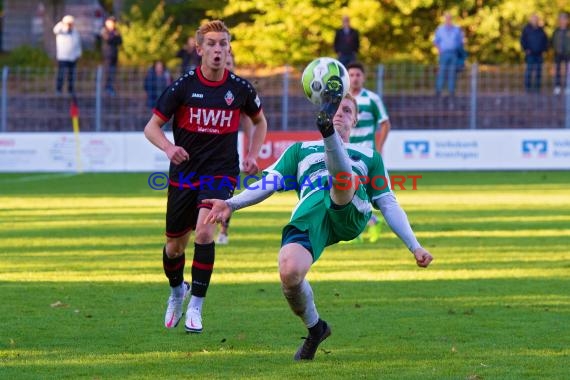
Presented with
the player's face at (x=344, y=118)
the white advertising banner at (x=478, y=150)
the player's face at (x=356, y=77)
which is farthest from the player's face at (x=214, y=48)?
the white advertising banner at (x=478, y=150)

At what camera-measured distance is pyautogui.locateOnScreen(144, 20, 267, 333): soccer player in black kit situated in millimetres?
8836

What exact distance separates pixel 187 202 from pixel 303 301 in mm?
1893

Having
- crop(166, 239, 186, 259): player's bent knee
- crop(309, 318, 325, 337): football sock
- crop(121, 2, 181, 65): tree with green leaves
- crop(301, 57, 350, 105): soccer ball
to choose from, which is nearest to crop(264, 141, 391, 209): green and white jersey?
crop(301, 57, 350, 105): soccer ball

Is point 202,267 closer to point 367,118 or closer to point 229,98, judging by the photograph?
point 229,98

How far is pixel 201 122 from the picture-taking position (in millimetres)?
8945

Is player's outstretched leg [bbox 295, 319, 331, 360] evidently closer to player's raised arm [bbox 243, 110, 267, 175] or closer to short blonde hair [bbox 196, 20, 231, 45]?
player's raised arm [bbox 243, 110, 267, 175]

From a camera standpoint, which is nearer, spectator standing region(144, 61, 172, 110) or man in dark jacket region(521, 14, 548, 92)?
spectator standing region(144, 61, 172, 110)

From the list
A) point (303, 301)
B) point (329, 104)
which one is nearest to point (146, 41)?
point (303, 301)

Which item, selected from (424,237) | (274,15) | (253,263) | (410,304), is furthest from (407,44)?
(410,304)

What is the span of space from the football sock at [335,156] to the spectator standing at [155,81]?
875 inches

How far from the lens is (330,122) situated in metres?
6.12

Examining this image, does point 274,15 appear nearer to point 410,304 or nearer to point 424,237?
point 424,237

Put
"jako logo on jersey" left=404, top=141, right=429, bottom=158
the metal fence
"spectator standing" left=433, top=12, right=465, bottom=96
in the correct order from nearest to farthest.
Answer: "jako logo on jersey" left=404, top=141, right=429, bottom=158 < the metal fence < "spectator standing" left=433, top=12, right=465, bottom=96

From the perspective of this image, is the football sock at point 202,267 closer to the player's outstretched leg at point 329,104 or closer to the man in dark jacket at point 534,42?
the player's outstretched leg at point 329,104
